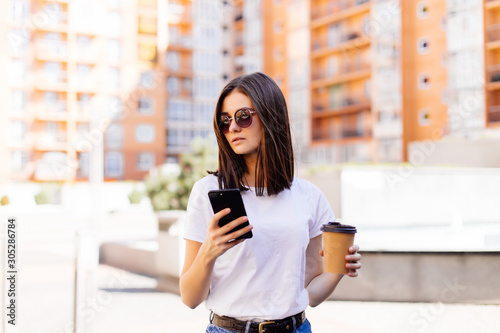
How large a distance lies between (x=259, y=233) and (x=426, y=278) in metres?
6.18

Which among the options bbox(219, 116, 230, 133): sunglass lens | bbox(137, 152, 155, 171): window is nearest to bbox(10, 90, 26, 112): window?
bbox(137, 152, 155, 171): window

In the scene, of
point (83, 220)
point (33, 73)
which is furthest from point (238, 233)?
point (33, 73)

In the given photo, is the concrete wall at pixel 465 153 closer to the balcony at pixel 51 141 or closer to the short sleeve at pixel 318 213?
the short sleeve at pixel 318 213

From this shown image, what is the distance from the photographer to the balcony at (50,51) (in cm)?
4897

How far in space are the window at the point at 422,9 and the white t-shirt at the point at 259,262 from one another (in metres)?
37.8

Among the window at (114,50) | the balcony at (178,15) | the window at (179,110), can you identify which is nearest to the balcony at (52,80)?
the window at (114,50)

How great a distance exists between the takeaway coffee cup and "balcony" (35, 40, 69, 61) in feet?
167

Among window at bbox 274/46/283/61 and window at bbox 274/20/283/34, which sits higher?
window at bbox 274/20/283/34

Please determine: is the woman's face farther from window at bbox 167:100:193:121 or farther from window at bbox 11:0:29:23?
window at bbox 167:100:193:121

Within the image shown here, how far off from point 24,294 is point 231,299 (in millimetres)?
7882

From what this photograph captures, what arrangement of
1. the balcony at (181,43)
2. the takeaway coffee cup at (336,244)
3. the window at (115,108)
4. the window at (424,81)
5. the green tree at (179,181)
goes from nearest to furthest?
the takeaway coffee cup at (336,244) → the green tree at (179,181) → the window at (424,81) → the window at (115,108) → the balcony at (181,43)

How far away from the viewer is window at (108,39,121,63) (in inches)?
2035

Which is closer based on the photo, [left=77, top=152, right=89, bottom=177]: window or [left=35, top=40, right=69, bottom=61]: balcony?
[left=35, top=40, right=69, bottom=61]: balcony

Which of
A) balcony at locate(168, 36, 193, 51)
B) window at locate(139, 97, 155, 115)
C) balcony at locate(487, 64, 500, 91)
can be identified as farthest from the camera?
balcony at locate(168, 36, 193, 51)
